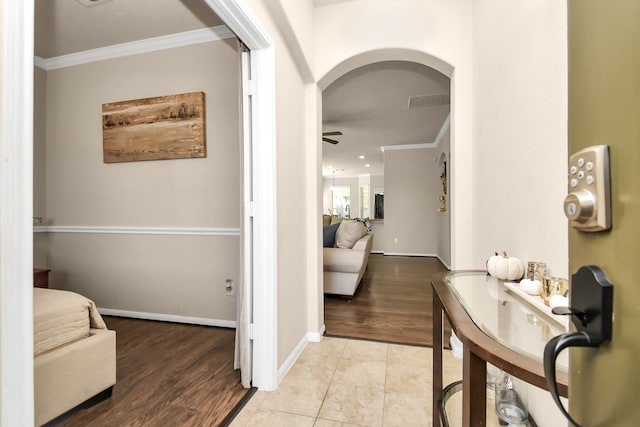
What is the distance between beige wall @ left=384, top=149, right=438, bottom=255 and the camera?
704cm

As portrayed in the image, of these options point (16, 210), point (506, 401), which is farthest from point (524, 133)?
point (16, 210)

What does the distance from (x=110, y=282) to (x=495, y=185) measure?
346 centimetres

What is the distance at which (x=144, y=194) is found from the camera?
2879mm

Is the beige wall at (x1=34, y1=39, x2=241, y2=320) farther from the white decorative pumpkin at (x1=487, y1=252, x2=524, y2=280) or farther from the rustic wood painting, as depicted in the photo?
the white decorative pumpkin at (x1=487, y1=252, x2=524, y2=280)

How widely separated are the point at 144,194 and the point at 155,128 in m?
0.64

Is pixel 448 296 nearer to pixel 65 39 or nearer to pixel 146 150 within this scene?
pixel 146 150

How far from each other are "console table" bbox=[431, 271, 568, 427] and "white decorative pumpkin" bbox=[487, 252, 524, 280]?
5.1 inches

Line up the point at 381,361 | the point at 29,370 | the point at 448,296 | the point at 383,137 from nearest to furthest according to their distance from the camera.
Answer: the point at 29,370
the point at 448,296
the point at 381,361
the point at 383,137

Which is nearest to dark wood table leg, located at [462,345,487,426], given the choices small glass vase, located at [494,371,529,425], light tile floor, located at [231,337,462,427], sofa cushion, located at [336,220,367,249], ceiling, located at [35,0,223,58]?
small glass vase, located at [494,371,529,425]

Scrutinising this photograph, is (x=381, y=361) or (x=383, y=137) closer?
(x=381, y=361)

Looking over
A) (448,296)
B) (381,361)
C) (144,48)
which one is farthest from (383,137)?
(448,296)

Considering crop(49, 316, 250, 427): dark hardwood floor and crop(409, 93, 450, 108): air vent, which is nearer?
crop(49, 316, 250, 427): dark hardwood floor

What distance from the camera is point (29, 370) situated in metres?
0.70

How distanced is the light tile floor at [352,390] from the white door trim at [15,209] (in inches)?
42.0
